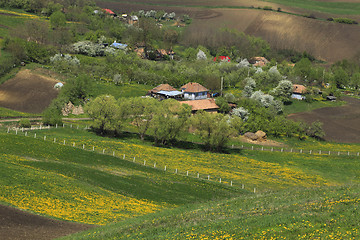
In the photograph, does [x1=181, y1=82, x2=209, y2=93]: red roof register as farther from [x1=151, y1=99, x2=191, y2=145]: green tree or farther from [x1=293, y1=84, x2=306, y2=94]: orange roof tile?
[x1=151, y1=99, x2=191, y2=145]: green tree

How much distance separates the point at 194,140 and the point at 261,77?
71103mm

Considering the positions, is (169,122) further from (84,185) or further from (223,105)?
(84,185)

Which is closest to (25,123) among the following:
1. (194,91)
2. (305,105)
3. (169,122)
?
(169,122)

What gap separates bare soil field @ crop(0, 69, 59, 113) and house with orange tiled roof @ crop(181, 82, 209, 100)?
125 feet

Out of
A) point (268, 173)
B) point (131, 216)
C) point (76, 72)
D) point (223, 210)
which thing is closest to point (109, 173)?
point (131, 216)

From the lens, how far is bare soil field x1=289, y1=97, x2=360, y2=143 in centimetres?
10894

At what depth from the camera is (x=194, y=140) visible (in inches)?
3775

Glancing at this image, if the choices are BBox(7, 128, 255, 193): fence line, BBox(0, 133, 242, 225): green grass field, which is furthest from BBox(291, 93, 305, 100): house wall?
BBox(0, 133, 242, 225): green grass field

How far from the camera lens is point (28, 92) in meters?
115

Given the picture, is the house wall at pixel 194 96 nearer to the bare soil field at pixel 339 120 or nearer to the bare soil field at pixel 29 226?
the bare soil field at pixel 339 120

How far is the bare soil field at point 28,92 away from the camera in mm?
107562

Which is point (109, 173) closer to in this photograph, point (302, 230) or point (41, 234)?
point (41, 234)

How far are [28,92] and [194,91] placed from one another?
47.2 m

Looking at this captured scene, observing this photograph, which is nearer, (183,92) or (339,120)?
(339,120)
